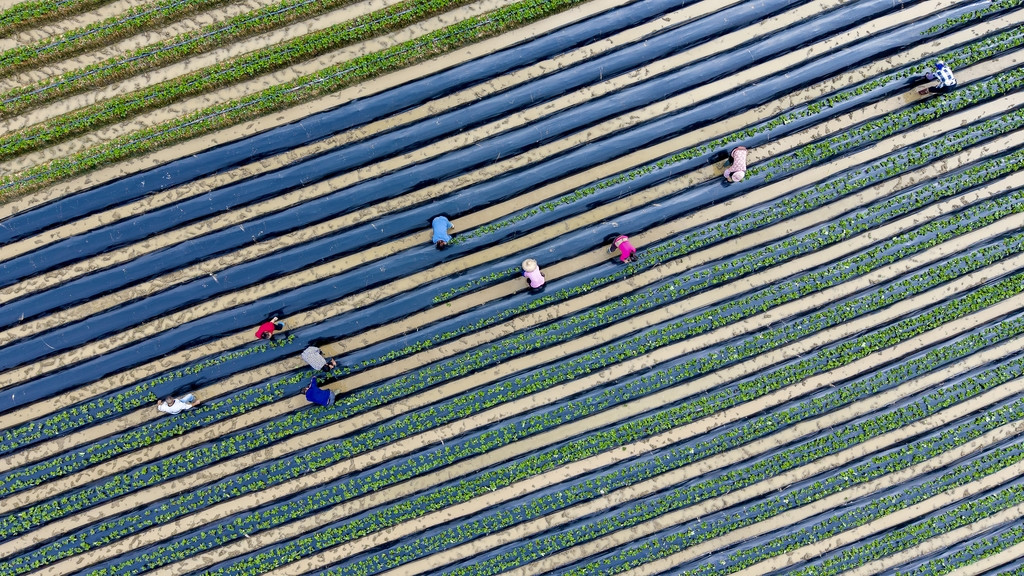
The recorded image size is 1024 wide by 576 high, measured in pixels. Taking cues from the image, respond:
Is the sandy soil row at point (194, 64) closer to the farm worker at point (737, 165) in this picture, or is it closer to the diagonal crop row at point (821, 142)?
the diagonal crop row at point (821, 142)

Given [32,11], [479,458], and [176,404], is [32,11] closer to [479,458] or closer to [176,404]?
[176,404]

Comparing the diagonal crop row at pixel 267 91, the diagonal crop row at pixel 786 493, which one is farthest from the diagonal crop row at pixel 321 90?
the diagonal crop row at pixel 786 493

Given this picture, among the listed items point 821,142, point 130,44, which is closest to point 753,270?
point 821,142

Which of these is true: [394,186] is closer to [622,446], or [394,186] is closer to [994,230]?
[622,446]

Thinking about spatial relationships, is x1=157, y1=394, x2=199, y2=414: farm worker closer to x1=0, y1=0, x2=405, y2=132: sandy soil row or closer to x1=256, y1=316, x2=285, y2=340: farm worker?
x1=256, y1=316, x2=285, y2=340: farm worker

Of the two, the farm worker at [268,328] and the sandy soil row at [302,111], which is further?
the sandy soil row at [302,111]

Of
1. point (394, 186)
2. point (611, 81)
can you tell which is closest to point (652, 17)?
point (611, 81)
